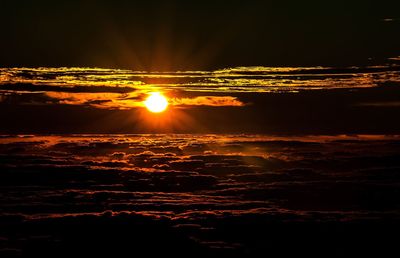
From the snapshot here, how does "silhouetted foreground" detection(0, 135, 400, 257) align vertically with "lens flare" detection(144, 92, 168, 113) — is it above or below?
below

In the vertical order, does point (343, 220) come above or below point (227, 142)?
below

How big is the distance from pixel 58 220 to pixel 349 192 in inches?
356

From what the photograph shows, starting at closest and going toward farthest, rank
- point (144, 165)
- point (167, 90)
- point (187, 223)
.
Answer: point (187, 223), point (144, 165), point (167, 90)

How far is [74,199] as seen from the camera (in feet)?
75.0

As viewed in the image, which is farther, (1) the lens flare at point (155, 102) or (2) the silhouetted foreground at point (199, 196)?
(1) the lens flare at point (155, 102)

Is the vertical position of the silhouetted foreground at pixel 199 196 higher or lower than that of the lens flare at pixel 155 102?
lower

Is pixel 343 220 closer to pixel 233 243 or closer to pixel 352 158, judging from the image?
pixel 233 243

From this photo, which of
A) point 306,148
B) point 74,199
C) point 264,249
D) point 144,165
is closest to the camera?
point 264,249

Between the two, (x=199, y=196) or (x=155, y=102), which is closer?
(x=199, y=196)

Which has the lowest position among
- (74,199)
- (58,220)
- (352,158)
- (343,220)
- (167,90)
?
(343,220)

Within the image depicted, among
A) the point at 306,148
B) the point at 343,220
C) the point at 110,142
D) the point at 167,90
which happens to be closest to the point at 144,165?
the point at 110,142

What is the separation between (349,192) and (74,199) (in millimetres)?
8454

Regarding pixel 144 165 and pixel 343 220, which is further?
pixel 144 165

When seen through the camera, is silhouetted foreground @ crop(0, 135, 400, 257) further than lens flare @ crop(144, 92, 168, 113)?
No
